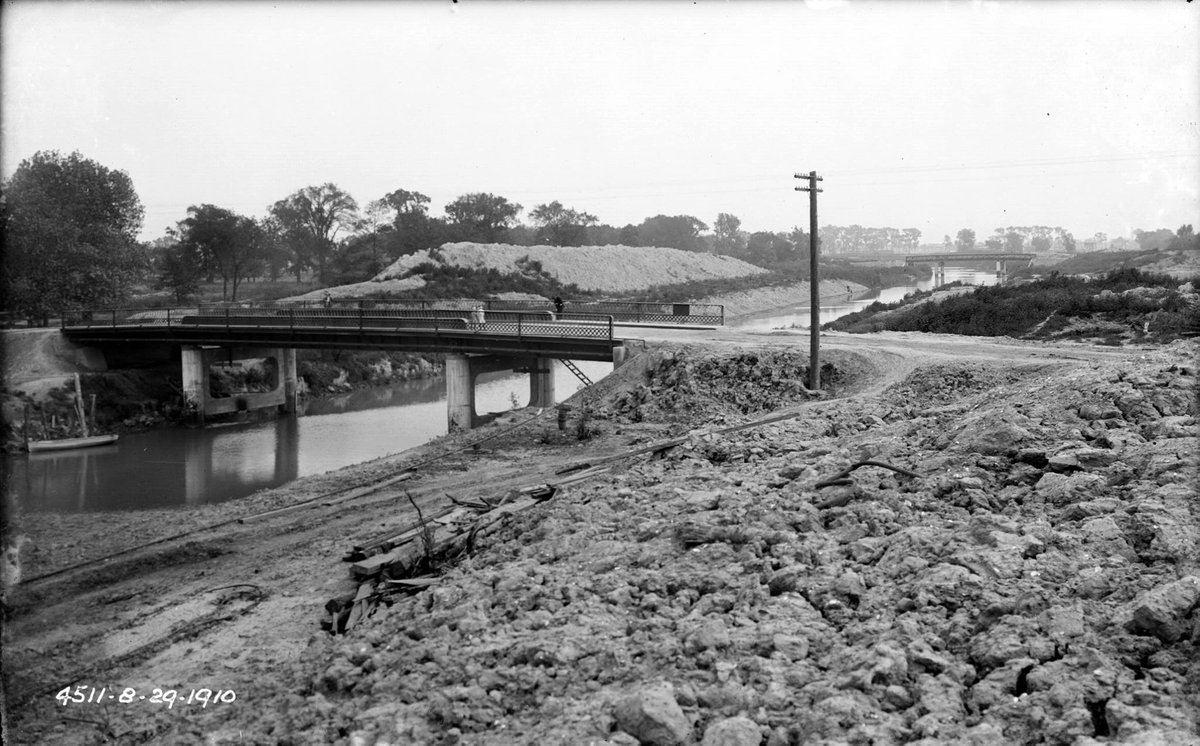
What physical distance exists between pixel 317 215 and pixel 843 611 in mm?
111148

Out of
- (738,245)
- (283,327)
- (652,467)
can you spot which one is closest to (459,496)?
(652,467)

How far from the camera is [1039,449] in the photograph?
10695 mm

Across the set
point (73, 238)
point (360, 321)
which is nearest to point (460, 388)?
point (360, 321)

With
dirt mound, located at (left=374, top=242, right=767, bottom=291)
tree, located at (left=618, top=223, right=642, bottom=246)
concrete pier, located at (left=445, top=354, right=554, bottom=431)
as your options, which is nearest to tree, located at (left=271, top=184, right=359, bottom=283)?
dirt mound, located at (left=374, top=242, right=767, bottom=291)

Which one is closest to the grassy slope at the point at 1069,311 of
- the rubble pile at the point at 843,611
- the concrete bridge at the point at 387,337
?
the concrete bridge at the point at 387,337

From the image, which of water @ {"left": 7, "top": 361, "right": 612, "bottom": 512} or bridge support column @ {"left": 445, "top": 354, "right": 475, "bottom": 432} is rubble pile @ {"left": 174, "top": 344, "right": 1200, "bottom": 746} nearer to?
water @ {"left": 7, "top": 361, "right": 612, "bottom": 512}

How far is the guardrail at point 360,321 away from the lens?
34.0 m

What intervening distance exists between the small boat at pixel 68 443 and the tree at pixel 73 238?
34.5ft

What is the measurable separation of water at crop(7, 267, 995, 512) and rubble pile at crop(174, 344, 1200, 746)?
67.3 feet

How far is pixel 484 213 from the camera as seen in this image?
12488cm

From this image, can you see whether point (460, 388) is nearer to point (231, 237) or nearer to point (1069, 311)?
point (1069, 311)

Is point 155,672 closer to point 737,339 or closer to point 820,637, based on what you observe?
point 820,637

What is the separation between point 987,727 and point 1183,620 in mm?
1912

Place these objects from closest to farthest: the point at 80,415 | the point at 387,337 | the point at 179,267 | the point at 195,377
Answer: the point at 80,415 < the point at 387,337 < the point at 195,377 < the point at 179,267
